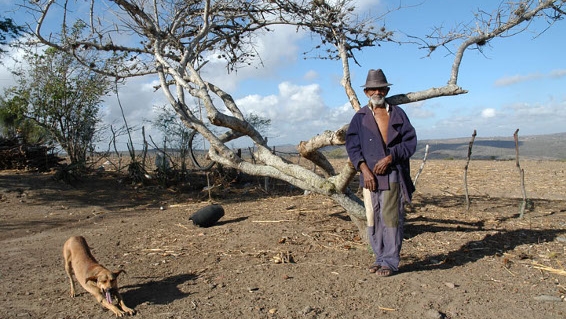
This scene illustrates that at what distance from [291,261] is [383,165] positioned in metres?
1.42

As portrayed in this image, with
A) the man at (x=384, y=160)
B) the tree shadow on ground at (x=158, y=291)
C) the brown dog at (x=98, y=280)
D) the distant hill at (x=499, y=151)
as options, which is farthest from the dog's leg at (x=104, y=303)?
the distant hill at (x=499, y=151)

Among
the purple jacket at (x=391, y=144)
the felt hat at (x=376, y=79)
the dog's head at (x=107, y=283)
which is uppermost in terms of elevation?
the felt hat at (x=376, y=79)

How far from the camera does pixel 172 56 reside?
749 centimetres

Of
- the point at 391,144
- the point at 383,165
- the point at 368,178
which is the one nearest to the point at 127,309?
the point at 368,178

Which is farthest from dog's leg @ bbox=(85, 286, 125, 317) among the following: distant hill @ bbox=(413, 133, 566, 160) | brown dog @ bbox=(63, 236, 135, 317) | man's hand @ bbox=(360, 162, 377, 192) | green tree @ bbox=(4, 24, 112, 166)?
distant hill @ bbox=(413, 133, 566, 160)

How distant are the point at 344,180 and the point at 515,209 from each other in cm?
395

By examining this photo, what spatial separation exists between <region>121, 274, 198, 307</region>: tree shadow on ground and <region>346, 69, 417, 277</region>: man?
1.71m

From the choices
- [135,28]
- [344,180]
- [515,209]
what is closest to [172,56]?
[135,28]

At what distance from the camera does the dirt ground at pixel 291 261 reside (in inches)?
138

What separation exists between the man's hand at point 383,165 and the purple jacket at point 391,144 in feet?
0.13

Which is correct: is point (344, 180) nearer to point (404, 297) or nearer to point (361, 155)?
point (361, 155)

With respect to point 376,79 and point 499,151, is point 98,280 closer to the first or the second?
point 376,79

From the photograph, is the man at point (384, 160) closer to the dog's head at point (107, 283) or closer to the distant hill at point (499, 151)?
the dog's head at point (107, 283)

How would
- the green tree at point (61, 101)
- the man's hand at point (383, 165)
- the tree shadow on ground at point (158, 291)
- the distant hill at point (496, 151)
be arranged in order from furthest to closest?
1. the distant hill at point (496, 151)
2. the green tree at point (61, 101)
3. the man's hand at point (383, 165)
4. the tree shadow on ground at point (158, 291)
